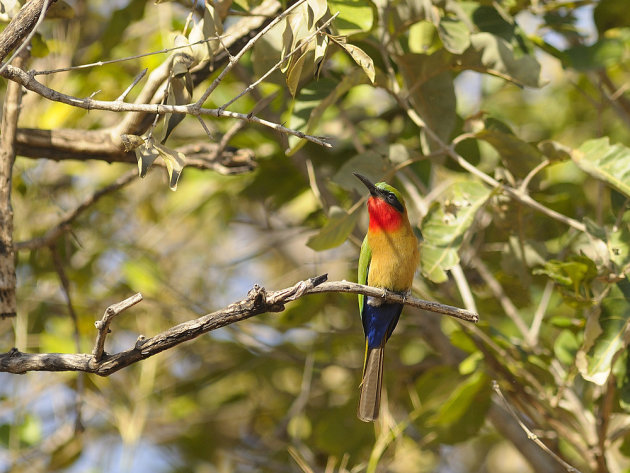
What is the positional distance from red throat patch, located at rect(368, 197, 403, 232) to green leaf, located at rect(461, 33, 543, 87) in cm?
79

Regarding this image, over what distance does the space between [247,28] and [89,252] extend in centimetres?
221

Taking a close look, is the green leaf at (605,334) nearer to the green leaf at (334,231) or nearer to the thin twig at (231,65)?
the green leaf at (334,231)

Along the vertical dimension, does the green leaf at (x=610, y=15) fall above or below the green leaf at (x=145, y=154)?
below

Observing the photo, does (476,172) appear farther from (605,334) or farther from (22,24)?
(22,24)

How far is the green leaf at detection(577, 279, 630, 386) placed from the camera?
9.34 feet

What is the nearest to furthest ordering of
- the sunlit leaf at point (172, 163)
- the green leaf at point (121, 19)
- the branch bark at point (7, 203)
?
the sunlit leaf at point (172, 163), the branch bark at point (7, 203), the green leaf at point (121, 19)

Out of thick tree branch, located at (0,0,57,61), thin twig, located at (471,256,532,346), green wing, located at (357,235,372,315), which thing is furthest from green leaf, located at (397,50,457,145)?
thick tree branch, located at (0,0,57,61)

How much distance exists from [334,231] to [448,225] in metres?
0.46

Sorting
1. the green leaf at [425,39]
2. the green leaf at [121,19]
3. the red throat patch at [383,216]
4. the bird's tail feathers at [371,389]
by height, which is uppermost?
the green leaf at [121,19]

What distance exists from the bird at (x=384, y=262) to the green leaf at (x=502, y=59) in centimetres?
71

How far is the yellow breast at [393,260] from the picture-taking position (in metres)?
3.56

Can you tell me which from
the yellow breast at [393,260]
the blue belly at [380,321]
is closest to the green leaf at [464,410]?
the blue belly at [380,321]

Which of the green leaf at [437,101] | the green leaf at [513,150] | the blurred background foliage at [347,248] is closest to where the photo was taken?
the blurred background foliage at [347,248]

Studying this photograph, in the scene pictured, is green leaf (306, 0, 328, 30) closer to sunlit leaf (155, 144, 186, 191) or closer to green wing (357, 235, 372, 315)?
sunlit leaf (155, 144, 186, 191)
